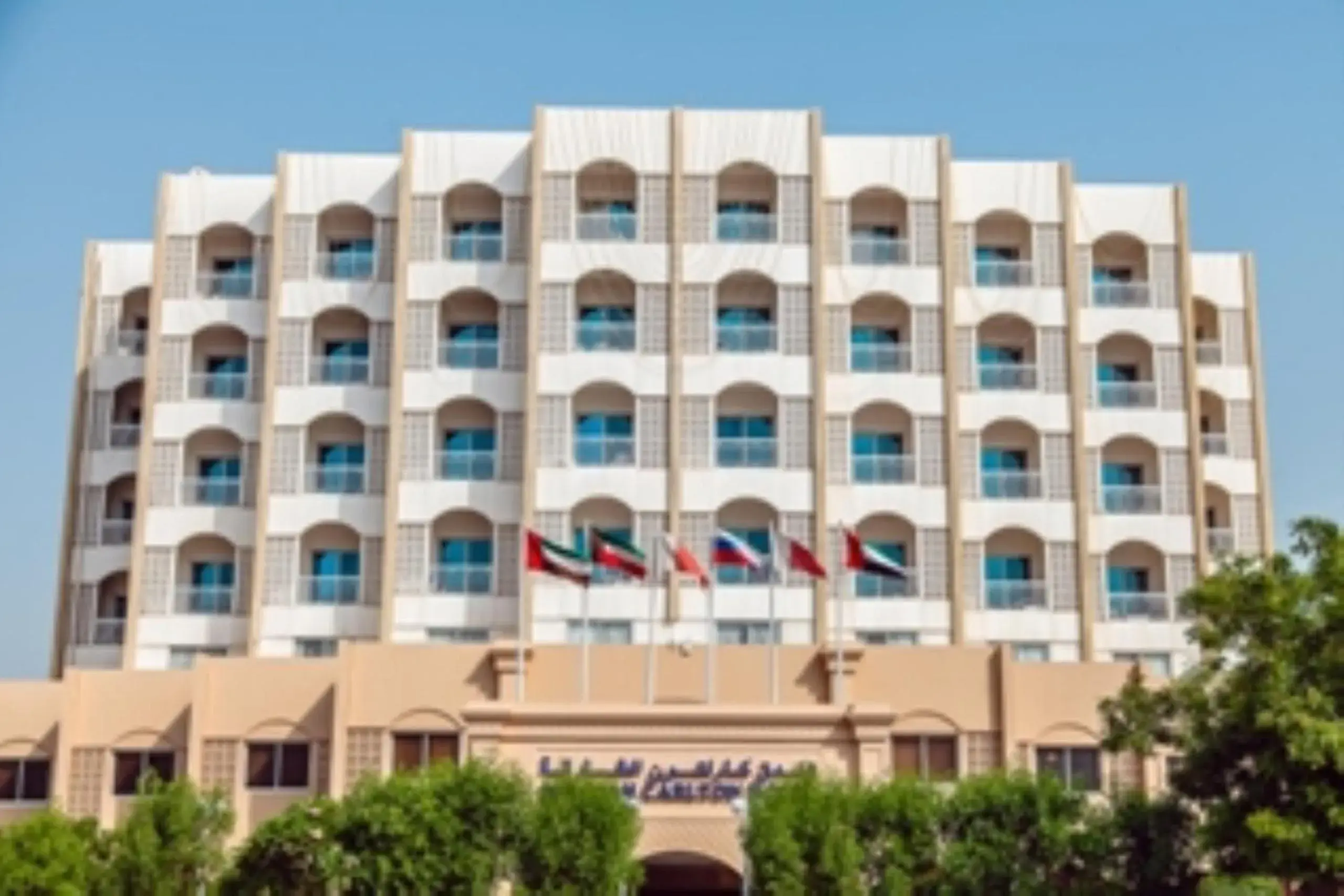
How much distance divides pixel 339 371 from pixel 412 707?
39.1 ft

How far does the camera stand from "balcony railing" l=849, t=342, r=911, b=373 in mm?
48406

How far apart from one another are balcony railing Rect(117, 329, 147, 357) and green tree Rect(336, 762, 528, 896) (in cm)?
2158

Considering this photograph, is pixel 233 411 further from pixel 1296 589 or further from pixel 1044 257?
pixel 1296 589

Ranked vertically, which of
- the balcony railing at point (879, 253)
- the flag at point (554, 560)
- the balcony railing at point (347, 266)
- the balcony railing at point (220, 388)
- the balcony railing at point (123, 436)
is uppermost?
the balcony railing at point (879, 253)

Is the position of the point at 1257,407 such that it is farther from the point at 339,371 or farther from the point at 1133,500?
the point at 339,371

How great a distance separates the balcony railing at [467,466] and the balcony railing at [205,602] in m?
6.04

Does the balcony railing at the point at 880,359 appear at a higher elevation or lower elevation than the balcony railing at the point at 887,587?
higher

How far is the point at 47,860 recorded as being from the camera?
32.8m

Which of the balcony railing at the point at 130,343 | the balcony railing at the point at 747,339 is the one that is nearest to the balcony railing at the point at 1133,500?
the balcony railing at the point at 747,339

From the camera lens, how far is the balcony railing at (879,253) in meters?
49.0

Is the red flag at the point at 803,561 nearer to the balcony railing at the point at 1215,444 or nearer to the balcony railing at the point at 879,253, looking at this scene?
the balcony railing at the point at 879,253

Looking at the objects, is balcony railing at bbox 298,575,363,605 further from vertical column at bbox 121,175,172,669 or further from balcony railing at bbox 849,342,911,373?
balcony railing at bbox 849,342,911,373

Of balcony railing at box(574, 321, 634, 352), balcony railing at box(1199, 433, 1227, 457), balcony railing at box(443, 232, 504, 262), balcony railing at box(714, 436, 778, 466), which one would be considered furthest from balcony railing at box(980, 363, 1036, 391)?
balcony railing at box(443, 232, 504, 262)

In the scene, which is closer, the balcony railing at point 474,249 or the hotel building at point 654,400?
the hotel building at point 654,400
